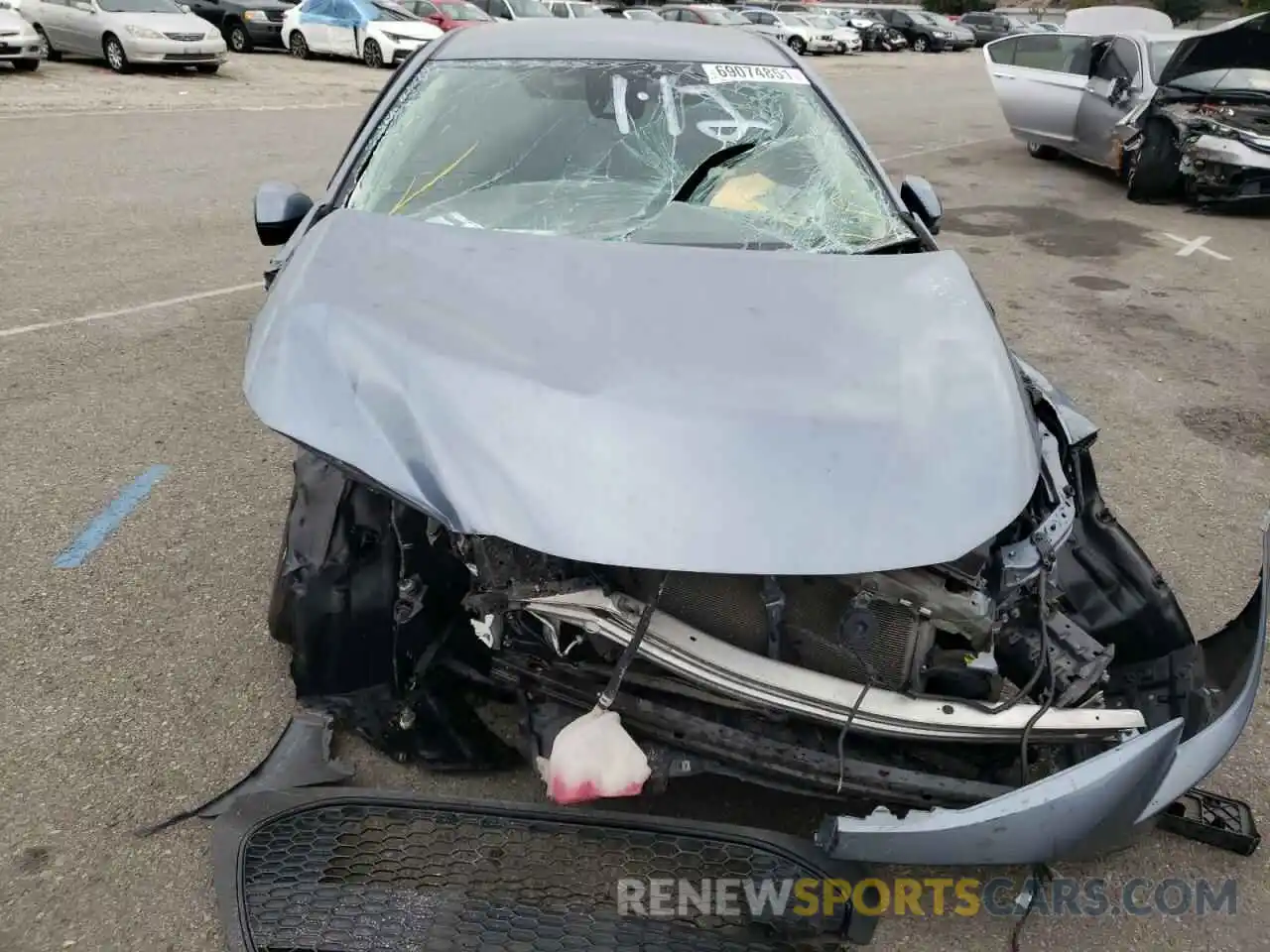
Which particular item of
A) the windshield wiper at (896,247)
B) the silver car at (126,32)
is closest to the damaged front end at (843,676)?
the windshield wiper at (896,247)

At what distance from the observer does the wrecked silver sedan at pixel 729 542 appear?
1843 mm

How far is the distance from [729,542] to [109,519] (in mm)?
2715

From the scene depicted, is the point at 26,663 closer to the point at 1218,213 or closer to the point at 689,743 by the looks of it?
the point at 689,743

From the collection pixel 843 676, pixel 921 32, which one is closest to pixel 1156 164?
pixel 843 676

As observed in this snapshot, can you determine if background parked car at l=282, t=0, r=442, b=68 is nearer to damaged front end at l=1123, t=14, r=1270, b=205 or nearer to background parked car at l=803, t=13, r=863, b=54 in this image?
damaged front end at l=1123, t=14, r=1270, b=205

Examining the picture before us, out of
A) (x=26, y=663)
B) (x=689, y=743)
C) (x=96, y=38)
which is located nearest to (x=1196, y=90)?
(x=689, y=743)

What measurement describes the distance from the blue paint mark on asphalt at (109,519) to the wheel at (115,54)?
1435 centimetres

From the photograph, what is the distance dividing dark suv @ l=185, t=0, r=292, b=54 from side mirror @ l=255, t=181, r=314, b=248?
19702 mm

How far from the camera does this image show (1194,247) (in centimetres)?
828

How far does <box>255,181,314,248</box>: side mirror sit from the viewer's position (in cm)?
331

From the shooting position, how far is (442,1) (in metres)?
20.8

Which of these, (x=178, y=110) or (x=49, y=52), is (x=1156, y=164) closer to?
(x=178, y=110)

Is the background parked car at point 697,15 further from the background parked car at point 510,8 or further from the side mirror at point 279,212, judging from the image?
the side mirror at point 279,212

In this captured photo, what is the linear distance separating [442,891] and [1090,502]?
75.9 inches
